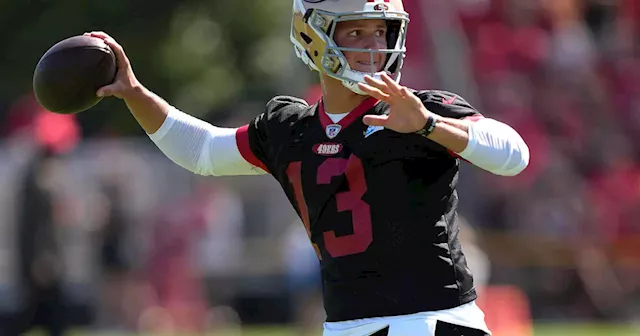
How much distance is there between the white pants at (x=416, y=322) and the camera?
142 inches

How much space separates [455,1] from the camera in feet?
45.4

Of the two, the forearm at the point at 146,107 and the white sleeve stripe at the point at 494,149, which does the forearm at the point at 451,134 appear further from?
the forearm at the point at 146,107

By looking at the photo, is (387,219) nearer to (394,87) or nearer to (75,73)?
(394,87)

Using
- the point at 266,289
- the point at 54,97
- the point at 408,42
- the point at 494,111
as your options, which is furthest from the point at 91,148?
the point at 54,97

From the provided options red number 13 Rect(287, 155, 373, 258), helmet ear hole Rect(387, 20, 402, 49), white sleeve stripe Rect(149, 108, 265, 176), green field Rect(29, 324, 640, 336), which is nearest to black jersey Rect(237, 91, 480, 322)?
red number 13 Rect(287, 155, 373, 258)

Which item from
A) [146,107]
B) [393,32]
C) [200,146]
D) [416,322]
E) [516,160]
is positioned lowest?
[416,322]

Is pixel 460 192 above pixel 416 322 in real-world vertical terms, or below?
below

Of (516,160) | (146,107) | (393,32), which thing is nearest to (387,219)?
(516,160)

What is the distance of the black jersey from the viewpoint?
3650 millimetres

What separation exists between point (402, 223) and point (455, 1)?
1045cm

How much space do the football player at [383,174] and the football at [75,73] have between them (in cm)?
67

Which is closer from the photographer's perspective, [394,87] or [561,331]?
[394,87]

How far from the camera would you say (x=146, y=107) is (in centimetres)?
419

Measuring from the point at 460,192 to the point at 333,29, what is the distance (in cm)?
858
